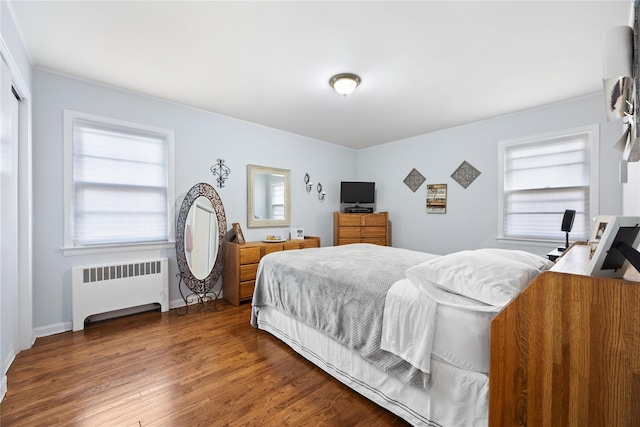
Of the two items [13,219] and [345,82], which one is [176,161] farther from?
[345,82]

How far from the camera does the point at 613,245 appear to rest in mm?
A: 892

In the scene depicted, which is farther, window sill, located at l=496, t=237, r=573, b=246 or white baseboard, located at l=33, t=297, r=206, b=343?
window sill, located at l=496, t=237, r=573, b=246

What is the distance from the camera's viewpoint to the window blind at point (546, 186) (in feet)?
10.7

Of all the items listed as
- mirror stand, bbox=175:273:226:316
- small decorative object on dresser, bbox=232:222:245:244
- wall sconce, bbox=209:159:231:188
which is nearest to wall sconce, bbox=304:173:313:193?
wall sconce, bbox=209:159:231:188

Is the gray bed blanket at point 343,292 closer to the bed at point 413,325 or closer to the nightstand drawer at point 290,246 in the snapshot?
the bed at point 413,325

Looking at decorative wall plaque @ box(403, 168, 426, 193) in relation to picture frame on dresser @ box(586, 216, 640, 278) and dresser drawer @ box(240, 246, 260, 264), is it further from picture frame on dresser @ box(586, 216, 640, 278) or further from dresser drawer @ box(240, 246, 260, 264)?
picture frame on dresser @ box(586, 216, 640, 278)

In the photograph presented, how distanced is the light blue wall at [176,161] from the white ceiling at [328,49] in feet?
0.73

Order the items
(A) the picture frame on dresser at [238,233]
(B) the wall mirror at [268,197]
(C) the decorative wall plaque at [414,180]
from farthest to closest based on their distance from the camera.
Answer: (C) the decorative wall plaque at [414,180]
(B) the wall mirror at [268,197]
(A) the picture frame on dresser at [238,233]

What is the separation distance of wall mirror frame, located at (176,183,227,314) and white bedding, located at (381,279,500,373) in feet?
8.79

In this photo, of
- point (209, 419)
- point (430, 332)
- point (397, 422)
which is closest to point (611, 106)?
point (430, 332)

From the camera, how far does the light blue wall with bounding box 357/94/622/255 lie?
122 inches

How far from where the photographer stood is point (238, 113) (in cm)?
378

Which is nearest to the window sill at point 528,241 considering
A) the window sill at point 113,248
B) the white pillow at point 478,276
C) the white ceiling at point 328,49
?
the white ceiling at point 328,49

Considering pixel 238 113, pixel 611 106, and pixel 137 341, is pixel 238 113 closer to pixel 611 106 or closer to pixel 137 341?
pixel 137 341
